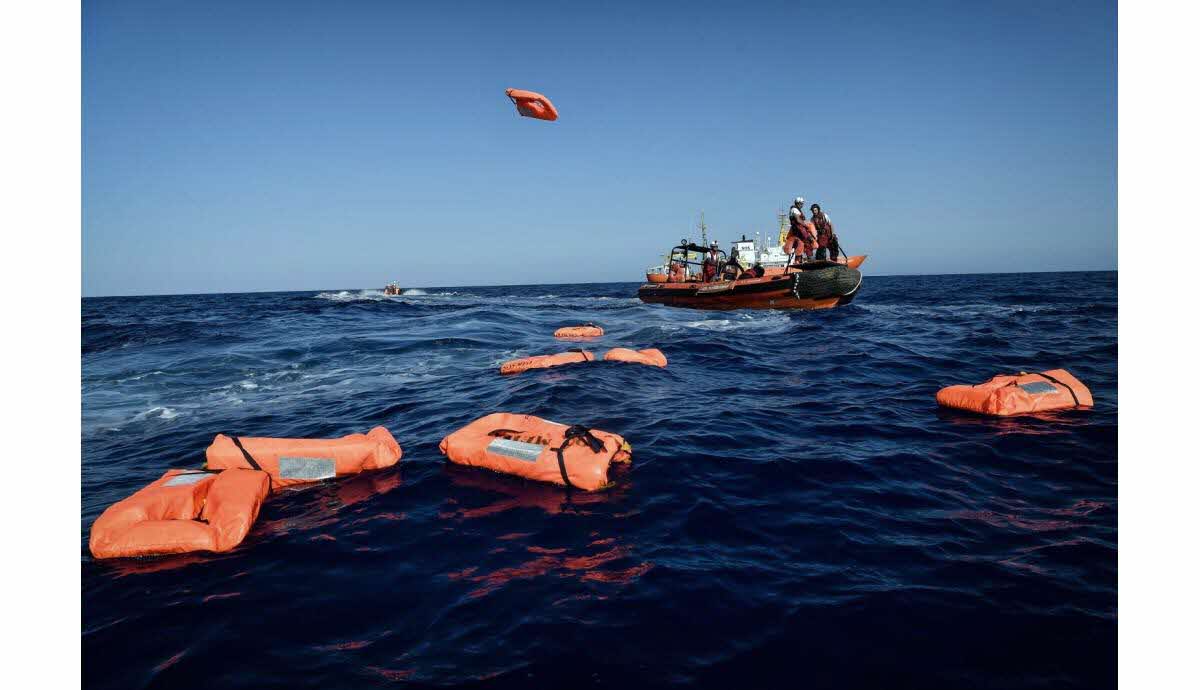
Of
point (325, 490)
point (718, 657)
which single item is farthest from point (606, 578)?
point (325, 490)

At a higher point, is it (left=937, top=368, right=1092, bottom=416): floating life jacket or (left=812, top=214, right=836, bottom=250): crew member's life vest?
(left=812, top=214, right=836, bottom=250): crew member's life vest

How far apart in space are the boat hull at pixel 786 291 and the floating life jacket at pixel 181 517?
24.1 m

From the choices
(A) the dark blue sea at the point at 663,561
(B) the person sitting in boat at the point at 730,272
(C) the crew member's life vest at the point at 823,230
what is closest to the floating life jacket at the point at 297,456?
(A) the dark blue sea at the point at 663,561

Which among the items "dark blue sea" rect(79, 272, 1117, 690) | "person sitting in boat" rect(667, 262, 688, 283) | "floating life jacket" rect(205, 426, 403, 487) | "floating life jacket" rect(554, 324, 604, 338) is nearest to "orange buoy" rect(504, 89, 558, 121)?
"dark blue sea" rect(79, 272, 1117, 690)

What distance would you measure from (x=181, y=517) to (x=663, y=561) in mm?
4835

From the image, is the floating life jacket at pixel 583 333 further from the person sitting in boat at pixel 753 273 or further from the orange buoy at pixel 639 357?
the person sitting in boat at pixel 753 273

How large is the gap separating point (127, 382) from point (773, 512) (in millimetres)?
17560

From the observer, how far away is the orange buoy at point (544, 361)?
1262 cm

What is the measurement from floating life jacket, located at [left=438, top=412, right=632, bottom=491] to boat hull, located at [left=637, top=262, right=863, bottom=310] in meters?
21.0


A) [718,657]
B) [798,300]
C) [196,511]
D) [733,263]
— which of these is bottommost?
[718,657]

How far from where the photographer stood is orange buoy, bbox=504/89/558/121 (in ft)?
29.7

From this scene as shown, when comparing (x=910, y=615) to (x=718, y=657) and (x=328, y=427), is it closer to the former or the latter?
(x=718, y=657)

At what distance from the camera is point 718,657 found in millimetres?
3230

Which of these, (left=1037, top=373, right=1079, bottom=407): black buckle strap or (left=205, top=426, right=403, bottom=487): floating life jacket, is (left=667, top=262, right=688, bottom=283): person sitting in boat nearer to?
(left=1037, top=373, right=1079, bottom=407): black buckle strap
